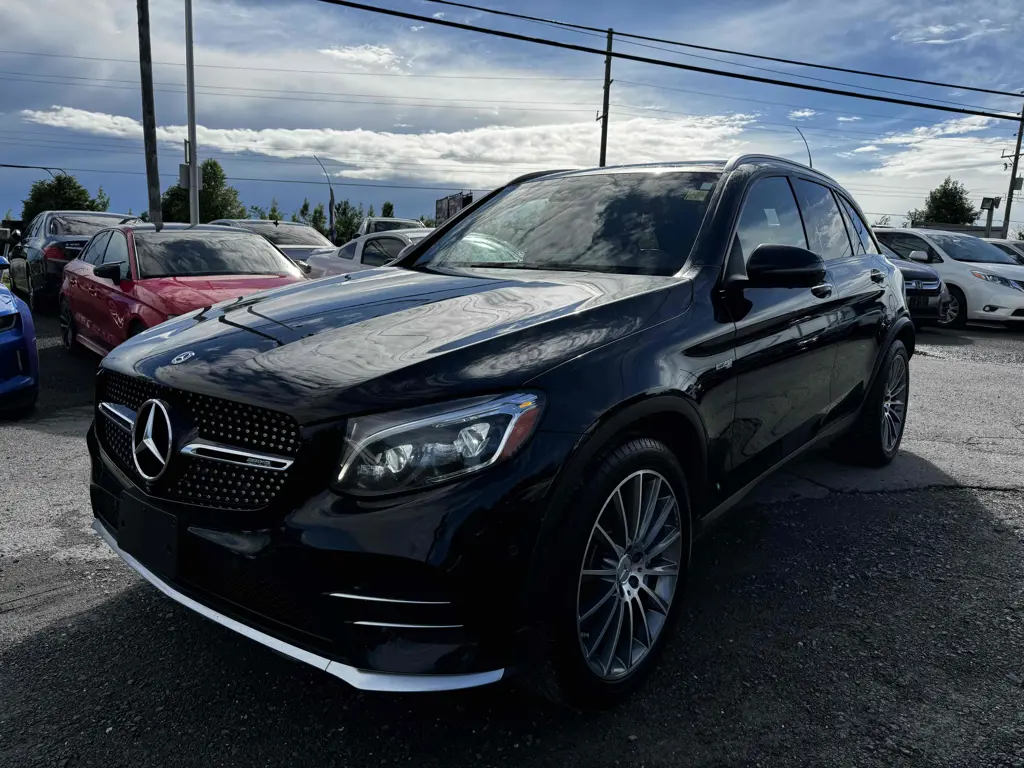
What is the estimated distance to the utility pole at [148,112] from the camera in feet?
62.9

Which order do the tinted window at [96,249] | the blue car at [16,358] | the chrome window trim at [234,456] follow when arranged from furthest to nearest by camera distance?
the tinted window at [96,249] < the blue car at [16,358] < the chrome window trim at [234,456]

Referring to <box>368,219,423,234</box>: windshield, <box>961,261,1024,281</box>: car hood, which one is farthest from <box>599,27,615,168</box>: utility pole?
<box>961,261,1024,281</box>: car hood

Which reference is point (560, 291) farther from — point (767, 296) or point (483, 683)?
point (483, 683)

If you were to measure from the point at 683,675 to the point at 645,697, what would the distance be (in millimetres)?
191

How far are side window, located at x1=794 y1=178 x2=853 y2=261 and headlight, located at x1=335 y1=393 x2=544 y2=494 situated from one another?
262cm

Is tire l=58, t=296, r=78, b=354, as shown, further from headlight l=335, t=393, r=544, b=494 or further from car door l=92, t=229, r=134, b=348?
headlight l=335, t=393, r=544, b=494

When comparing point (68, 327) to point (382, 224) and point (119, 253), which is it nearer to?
point (119, 253)

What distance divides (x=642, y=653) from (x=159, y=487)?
58.4 inches

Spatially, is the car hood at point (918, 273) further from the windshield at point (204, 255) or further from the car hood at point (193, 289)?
the car hood at point (193, 289)

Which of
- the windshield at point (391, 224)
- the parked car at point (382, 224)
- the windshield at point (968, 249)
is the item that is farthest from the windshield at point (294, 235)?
the windshield at point (968, 249)

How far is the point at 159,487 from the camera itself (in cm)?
222

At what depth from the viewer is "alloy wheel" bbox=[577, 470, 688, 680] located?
2.26 meters

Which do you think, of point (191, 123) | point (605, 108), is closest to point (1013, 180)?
point (605, 108)

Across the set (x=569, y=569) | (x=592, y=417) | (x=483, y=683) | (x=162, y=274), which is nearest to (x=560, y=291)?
(x=592, y=417)
